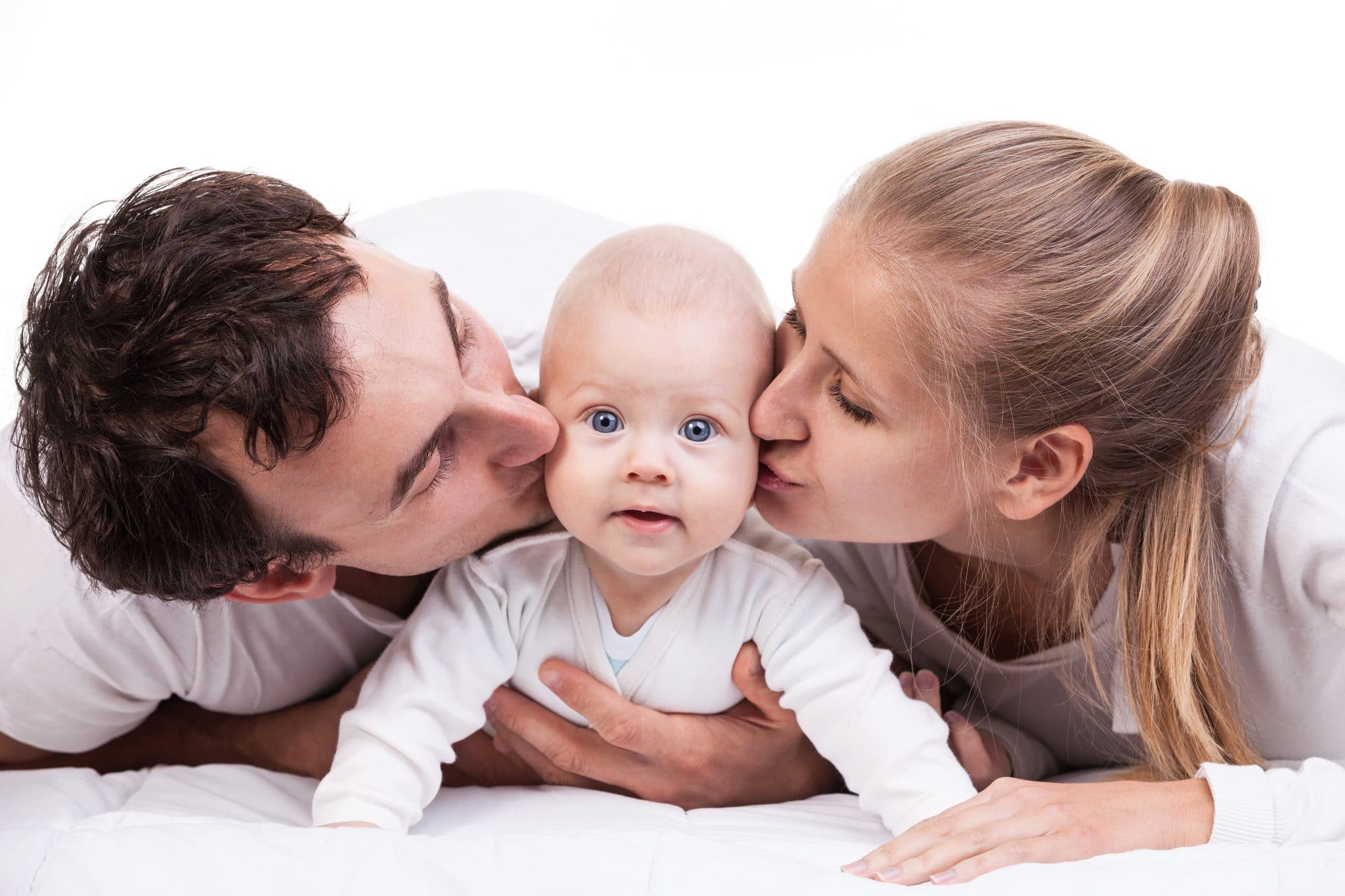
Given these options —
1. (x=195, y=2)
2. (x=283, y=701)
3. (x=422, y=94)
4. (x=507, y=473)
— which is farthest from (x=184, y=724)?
(x=195, y=2)

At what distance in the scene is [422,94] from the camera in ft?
11.5

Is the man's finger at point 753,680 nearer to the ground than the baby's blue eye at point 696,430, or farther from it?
nearer to the ground

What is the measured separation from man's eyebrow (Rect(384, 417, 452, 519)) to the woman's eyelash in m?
0.55

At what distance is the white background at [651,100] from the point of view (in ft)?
10.5

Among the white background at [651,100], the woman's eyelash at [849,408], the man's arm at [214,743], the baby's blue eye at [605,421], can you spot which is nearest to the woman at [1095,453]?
the woman's eyelash at [849,408]

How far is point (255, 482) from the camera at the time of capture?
164 centimetres

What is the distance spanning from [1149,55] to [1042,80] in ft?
0.96

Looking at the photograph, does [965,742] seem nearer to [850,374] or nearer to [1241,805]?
[1241,805]

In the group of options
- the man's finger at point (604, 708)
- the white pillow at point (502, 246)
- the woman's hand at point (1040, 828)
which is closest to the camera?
the woman's hand at point (1040, 828)

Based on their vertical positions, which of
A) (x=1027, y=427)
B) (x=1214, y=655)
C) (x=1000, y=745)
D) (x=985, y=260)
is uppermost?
(x=985, y=260)

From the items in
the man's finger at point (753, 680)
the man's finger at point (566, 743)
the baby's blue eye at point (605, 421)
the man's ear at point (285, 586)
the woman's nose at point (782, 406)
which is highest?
the woman's nose at point (782, 406)

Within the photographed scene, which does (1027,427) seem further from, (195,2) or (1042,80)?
(195,2)

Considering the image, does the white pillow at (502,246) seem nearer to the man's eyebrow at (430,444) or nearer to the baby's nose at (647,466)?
the man's eyebrow at (430,444)

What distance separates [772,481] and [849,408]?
7.3 inches
